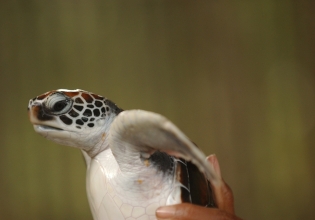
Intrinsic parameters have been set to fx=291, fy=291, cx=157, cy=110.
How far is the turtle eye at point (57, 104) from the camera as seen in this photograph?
617 mm

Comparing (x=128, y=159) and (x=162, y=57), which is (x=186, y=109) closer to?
(x=162, y=57)

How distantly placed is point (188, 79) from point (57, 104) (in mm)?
953

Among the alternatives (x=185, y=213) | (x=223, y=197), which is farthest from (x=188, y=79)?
(x=185, y=213)

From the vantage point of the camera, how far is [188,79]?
149cm

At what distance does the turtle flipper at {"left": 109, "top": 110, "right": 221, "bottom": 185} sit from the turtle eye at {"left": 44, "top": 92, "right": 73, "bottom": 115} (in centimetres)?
14

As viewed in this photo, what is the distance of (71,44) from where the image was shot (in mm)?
1510

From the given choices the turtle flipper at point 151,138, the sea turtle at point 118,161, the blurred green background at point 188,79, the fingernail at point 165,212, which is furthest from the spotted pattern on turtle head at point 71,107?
the blurred green background at point 188,79

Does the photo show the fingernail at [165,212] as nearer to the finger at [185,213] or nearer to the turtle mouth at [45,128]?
the finger at [185,213]

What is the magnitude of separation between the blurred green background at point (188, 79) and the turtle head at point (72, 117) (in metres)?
0.77

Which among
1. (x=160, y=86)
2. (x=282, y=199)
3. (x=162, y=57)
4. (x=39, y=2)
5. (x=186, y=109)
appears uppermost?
(x=39, y=2)

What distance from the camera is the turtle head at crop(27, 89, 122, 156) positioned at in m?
0.62

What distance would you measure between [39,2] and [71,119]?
1140 millimetres

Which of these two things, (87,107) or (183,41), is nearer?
(87,107)

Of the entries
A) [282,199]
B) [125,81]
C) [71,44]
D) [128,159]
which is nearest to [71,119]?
[128,159]
